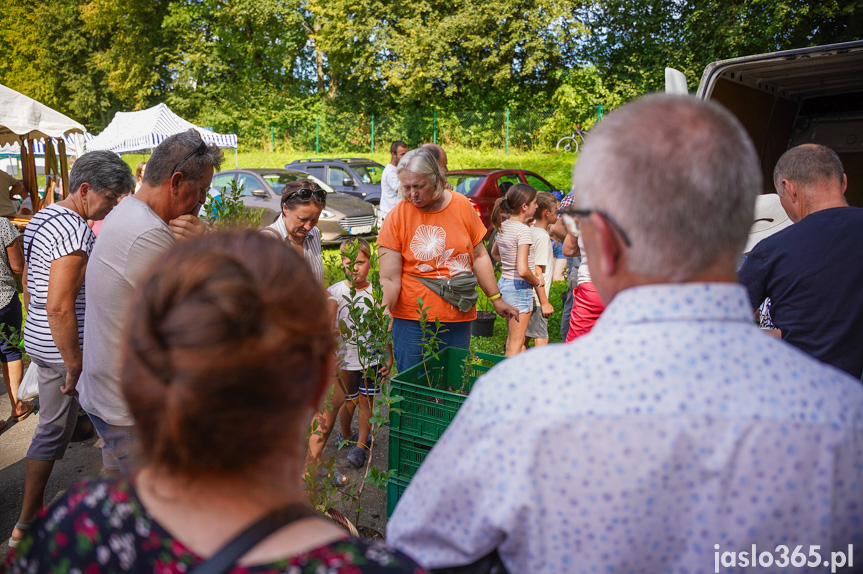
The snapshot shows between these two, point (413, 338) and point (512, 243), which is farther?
point (512, 243)

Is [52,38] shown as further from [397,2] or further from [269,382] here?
[269,382]

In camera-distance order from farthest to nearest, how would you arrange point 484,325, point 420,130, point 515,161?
point 420,130 → point 515,161 → point 484,325

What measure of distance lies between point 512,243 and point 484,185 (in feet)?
22.2

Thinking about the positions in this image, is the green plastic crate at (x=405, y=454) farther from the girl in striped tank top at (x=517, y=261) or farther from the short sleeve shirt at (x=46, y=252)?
the girl in striped tank top at (x=517, y=261)

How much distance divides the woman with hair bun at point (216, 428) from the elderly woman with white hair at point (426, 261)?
2.77 m

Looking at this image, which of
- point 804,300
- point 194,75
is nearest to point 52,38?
point 194,75

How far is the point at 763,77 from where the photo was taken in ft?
17.1

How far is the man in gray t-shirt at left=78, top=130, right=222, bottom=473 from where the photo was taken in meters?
2.38

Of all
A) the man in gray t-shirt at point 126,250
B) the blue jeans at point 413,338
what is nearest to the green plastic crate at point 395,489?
the blue jeans at point 413,338

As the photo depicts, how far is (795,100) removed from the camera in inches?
233

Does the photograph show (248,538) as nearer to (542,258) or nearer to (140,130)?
(542,258)

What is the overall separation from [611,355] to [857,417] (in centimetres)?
42

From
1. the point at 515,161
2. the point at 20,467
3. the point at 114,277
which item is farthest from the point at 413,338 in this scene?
the point at 515,161

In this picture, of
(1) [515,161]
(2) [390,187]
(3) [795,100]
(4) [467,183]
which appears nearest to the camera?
(3) [795,100]
